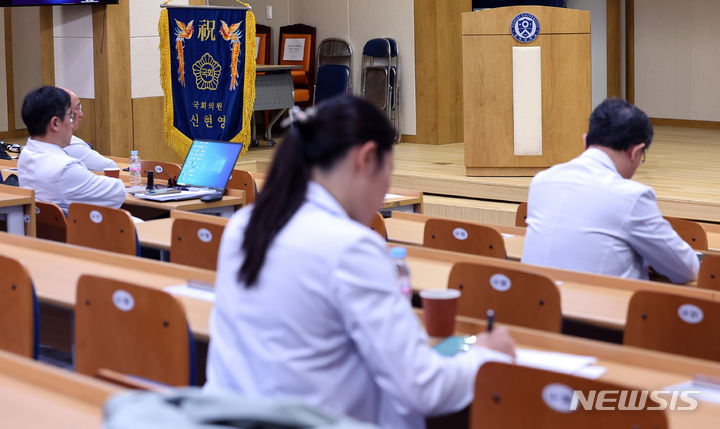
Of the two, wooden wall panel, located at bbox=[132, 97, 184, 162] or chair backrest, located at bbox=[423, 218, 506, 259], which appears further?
wooden wall panel, located at bbox=[132, 97, 184, 162]

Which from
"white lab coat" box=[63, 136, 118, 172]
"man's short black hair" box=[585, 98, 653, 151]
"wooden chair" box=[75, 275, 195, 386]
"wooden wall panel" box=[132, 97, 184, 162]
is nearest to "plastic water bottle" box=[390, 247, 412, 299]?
"wooden chair" box=[75, 275, 195, 386]

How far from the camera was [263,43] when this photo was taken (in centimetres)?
1184

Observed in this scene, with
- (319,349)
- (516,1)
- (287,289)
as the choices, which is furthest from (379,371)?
(516,1)

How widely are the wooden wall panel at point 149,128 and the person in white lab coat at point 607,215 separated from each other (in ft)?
21.3

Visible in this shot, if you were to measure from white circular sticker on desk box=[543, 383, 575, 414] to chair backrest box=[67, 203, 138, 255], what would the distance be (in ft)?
8.50

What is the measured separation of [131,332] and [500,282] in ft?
3.35

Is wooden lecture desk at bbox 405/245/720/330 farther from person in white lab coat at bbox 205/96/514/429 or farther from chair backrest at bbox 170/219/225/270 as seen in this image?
person in white lab coat at bbox 205/96/514/429

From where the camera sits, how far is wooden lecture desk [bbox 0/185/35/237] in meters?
4.54

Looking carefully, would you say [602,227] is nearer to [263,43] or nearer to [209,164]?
[209,164]

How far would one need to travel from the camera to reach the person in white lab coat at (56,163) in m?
4.93

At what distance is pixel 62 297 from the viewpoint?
9.12ft

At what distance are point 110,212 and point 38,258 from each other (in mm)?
748

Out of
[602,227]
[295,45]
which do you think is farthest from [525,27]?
[295,45]

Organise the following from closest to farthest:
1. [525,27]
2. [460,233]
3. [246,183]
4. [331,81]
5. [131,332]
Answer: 1. [131,332]
2. [460,233]
3. [246,183]
4. [525,27]
5. [331,81]
